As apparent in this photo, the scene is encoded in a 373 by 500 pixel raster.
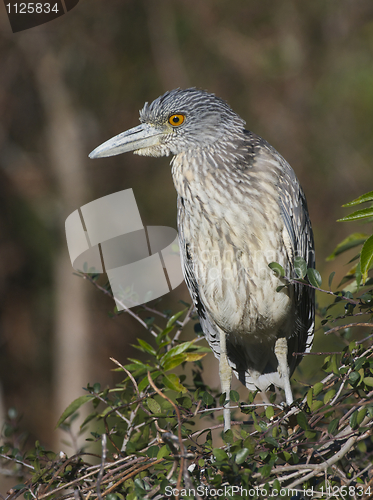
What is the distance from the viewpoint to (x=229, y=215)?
73.5 inches

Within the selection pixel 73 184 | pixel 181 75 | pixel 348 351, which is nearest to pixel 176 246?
pixel 348 351

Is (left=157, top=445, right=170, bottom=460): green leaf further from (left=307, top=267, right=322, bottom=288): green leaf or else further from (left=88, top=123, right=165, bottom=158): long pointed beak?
(left=88, top=123, right=165, bottom=158): long pointed beak

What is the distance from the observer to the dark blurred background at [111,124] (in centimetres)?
520

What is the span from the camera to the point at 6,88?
5.14 m

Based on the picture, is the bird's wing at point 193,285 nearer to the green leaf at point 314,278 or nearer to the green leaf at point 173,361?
the green leaf at point 173,361

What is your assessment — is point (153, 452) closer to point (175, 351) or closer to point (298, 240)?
point (175, 351)

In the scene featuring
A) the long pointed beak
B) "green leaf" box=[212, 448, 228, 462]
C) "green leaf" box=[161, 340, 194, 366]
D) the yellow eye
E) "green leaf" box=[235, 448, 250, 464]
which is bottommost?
"green leaf" box=[235, 448, 250, 464]

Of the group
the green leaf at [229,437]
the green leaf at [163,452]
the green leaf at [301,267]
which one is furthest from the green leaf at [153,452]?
the green leaf at [301,267]

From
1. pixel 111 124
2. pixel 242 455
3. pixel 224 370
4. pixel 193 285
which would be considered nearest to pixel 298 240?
pixel 193 285

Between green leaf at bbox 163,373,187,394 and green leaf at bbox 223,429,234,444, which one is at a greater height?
green leaf at bbox 223,429,234,444

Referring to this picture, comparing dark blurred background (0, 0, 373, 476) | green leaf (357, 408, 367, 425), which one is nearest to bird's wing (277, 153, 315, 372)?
green leaf (357, 408, 367, 425)

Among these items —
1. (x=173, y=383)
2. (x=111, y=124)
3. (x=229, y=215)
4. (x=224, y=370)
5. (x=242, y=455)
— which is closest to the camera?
(x=242, y=455)

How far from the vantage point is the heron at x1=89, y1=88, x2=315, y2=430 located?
188 centimetres

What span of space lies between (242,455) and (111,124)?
4.98 meters
